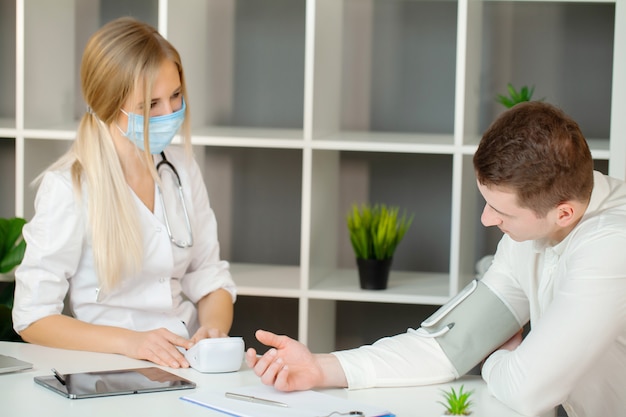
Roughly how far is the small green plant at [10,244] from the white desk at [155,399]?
1022 mm

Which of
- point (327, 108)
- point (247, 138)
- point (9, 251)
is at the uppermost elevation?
point (327, 108)

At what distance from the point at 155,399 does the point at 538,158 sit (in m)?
0.77

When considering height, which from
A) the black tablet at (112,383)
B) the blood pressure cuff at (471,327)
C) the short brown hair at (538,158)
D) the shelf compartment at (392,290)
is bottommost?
the shelf compartment at (392,290)

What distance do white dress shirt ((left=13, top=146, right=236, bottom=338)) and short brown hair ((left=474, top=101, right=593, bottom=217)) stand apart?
0.96 metres

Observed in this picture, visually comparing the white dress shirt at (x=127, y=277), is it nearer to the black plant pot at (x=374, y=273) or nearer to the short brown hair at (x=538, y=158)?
the black plant pot at (x=374, y=273)

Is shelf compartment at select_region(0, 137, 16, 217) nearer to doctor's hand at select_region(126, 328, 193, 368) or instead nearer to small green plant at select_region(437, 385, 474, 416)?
doctor's hand at select_region(126, 328, 193, 368)

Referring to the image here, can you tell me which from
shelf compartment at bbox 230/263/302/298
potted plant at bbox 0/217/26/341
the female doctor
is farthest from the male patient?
potted plant at bbox 0/217/26/341

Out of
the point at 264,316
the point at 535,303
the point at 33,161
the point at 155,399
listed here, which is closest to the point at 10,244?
the point at 33,161

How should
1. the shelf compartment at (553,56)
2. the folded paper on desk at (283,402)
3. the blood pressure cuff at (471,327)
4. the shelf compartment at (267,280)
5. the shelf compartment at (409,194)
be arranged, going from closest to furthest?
the folded paper on desk at (283,402), the blood pressure cuff at (471,327), the shelf compartment at (267,280), the shelf compartment at (553,56), the shelf compartment at (409,194)

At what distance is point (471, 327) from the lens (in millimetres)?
1754

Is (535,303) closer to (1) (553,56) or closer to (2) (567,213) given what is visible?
(2) (567,213)

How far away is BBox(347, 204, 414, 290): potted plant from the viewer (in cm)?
286

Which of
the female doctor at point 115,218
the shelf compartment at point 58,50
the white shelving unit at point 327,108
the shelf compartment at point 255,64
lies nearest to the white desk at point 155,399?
the female doctor at point 115,218

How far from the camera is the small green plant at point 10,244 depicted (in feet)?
9.10
